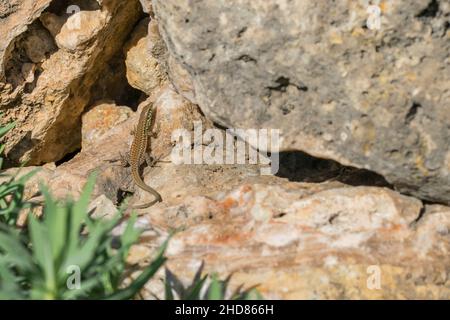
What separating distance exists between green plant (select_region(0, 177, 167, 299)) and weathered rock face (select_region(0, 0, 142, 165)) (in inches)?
84.4

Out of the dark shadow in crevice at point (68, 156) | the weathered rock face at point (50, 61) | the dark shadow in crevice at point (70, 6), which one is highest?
the dark shadow in crevice at point (70, 6)

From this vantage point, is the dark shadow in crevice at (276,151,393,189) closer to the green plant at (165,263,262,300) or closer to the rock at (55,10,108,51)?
the green plant at (165,263,262,300)

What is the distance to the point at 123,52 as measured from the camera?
6309 mm

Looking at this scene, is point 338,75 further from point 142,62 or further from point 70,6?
point 70,6

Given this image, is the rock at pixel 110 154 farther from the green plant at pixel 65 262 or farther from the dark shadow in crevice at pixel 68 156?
the green plant at pixel 65 262

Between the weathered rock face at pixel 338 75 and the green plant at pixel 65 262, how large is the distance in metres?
1.19

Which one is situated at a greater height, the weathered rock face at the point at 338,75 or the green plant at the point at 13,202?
the weathered rock face at the point at 338,75

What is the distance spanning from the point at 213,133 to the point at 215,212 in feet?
4.19

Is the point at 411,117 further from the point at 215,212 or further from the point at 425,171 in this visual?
the point at 215,212

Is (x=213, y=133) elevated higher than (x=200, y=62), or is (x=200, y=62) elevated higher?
(x=200, y=62)

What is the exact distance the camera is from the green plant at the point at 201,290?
3.45m

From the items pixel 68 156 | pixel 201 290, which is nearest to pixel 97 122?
pixel 68 156

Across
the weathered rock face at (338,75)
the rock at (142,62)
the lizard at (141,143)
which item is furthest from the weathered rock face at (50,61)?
the weathered rock face at (338,75)

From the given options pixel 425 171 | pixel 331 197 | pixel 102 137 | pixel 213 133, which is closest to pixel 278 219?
pixel 331 197
